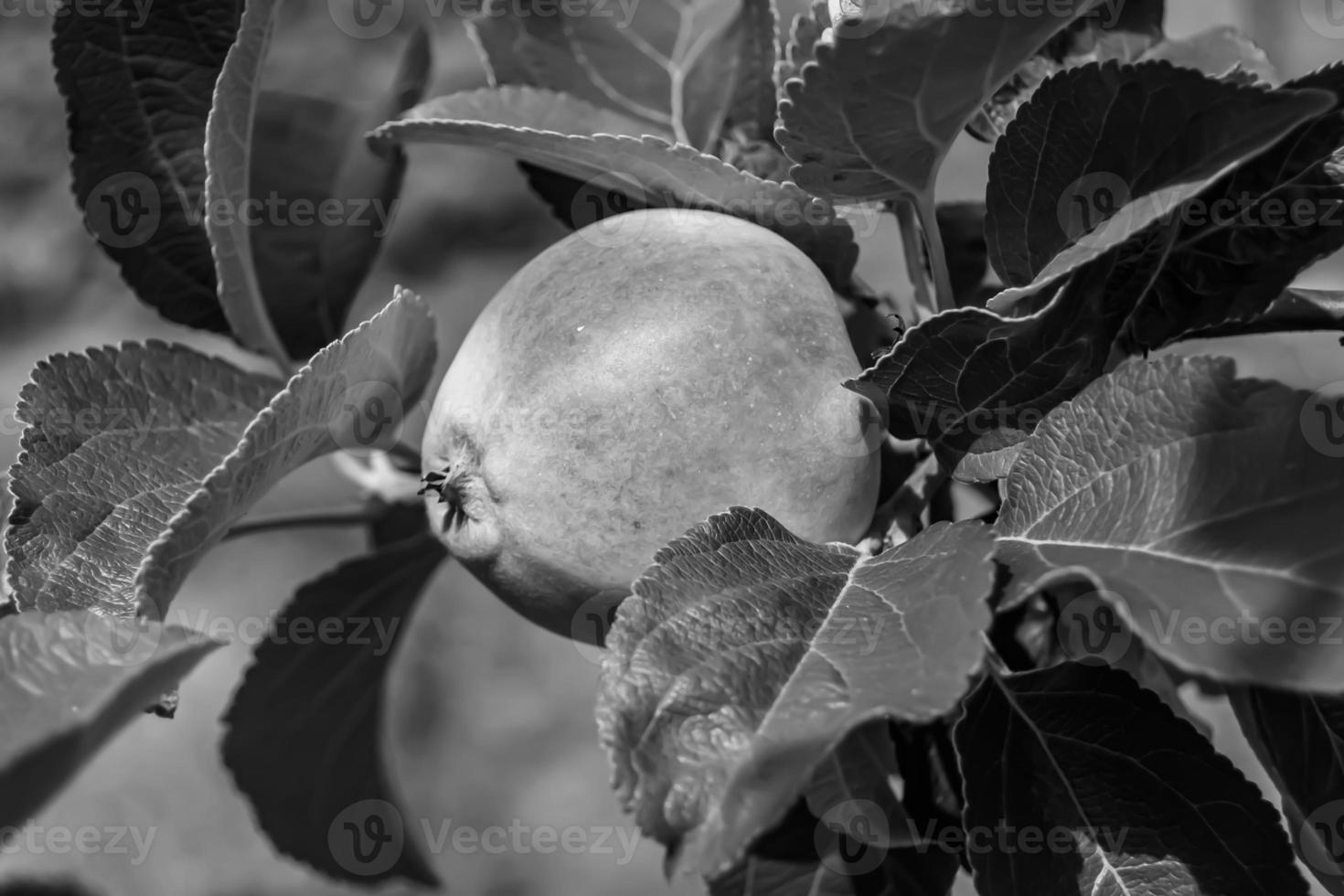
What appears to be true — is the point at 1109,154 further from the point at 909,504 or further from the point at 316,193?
the point at 316,193

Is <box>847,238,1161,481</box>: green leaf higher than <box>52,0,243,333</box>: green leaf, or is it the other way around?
<box>52,0,243,333</box>: green leaf

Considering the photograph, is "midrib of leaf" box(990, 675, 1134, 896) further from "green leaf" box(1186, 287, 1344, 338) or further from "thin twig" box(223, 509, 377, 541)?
"thin twig" box(223, 509, 377, 541)

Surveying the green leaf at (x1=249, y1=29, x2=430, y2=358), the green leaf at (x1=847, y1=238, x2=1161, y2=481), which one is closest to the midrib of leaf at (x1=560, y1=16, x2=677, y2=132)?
the green leaf at (x1=249, y1=29, x2=430, y2=358)

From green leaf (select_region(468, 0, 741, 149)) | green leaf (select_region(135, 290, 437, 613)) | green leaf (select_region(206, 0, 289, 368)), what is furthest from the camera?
green leaf (select_region(468, 0, 741, 149))

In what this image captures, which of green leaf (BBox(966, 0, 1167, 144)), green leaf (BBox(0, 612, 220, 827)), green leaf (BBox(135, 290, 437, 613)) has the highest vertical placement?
green leaf (BBox(966, 0, 1167, 144))

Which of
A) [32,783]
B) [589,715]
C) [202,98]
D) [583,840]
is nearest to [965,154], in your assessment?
[589,715]

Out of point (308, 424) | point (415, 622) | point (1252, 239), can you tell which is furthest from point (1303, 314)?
point (415, 622)
